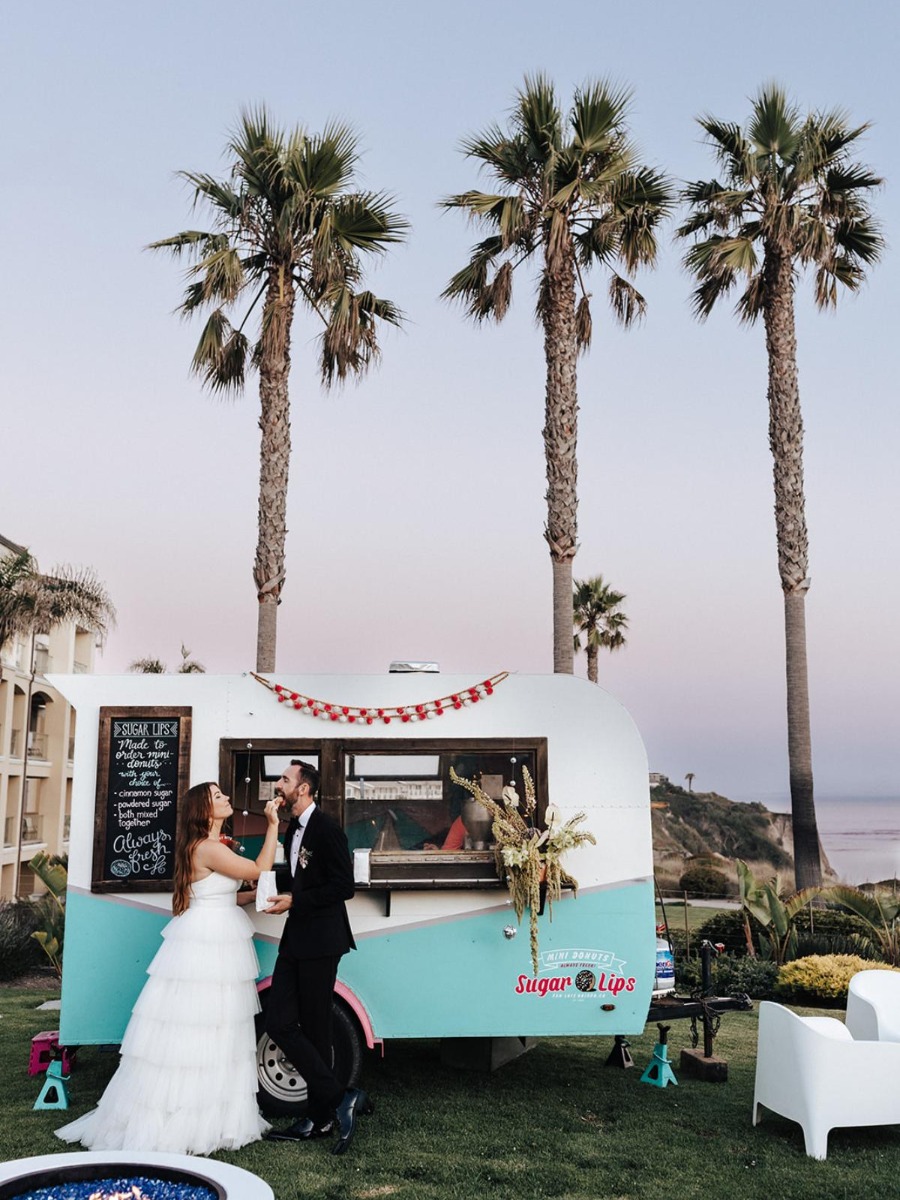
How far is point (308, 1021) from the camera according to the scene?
20.4 feet

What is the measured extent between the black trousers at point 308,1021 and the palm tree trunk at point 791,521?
12.3 metres

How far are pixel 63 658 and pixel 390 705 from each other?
41.3m

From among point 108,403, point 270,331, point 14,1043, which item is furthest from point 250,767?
point 108,403

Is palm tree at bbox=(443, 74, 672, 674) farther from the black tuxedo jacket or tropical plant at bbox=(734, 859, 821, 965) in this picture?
the black tuxedo jacket

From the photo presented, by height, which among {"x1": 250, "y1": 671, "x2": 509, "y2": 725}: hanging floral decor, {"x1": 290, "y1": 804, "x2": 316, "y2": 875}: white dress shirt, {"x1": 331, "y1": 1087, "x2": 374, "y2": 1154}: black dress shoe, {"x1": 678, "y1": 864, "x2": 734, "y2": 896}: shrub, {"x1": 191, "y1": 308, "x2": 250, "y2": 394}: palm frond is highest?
{"x1": 191, "y1": 308, "x2": 250, "y2": 394}: palm frond

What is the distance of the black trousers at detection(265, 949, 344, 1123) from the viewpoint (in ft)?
19.9

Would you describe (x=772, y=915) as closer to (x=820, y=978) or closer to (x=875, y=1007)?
(x=820, y=978)

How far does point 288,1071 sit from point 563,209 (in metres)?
13.9

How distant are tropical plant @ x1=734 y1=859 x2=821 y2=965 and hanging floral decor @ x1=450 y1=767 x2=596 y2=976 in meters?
8.16

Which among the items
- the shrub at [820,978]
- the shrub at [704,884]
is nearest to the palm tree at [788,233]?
the shrub at [820,978]

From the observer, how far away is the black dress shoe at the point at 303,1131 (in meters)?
6.05

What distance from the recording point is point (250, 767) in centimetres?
702

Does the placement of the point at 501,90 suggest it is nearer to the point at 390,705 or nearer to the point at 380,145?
the point at 380,145

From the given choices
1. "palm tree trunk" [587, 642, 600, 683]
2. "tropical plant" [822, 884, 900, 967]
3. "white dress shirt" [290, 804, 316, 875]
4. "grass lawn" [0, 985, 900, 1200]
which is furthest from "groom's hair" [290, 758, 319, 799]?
"palm tree trunk" [587, 642, 600, 683]
